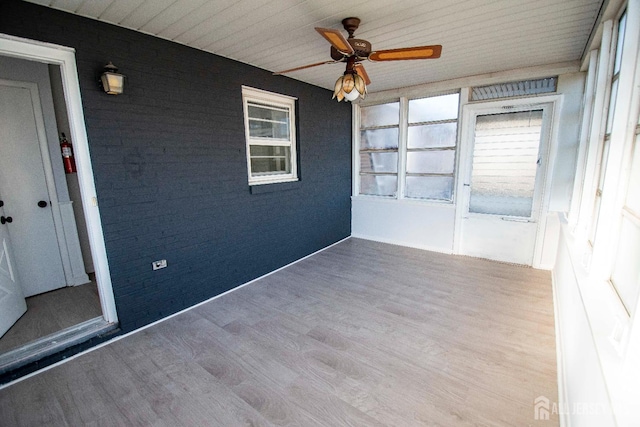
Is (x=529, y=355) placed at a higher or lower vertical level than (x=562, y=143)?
lower

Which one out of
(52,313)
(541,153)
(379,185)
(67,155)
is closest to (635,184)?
(541,153)

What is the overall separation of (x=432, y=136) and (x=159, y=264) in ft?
14.1

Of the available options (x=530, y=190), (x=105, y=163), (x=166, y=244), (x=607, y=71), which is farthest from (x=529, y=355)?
(x=105, y=163)

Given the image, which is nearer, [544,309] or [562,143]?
[544,309]

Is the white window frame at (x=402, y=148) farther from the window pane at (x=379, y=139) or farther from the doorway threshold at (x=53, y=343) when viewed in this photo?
the doorway threshold at (x=53, y=343)

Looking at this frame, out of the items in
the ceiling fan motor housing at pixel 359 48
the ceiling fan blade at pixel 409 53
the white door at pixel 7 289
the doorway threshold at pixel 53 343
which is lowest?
the doorway threshold at pixel 53 343

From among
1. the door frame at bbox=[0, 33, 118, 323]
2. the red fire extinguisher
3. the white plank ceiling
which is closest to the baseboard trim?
the white plank ceiling

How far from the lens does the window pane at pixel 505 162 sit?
3879mm

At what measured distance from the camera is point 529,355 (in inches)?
88.0

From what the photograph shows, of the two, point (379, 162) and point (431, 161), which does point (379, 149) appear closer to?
point (379, 162)

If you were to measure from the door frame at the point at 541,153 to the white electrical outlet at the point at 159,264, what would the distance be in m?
4.11

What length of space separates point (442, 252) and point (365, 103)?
118 inches

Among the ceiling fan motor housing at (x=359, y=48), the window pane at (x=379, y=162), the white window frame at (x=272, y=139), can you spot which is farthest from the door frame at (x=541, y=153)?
the ceiling fan motor housing at (x=359, y=48)

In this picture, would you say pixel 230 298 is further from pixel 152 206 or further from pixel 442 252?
pixel 442 252
